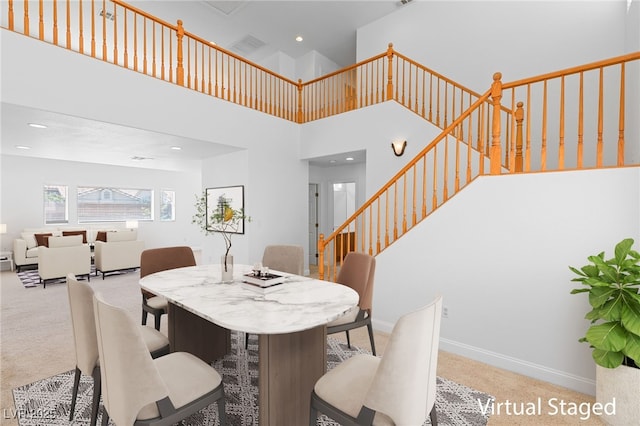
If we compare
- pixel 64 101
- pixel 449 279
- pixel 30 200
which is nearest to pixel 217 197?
pixel 64 101

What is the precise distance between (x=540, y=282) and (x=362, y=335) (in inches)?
72.0

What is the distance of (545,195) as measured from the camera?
8.30ft

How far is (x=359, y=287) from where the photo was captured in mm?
2686

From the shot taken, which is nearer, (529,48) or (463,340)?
(463,340)

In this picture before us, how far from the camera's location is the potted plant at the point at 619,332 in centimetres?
186

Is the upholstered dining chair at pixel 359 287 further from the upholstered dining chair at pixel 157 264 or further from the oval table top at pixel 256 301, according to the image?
the upholstered dining chair at pixel 157 264

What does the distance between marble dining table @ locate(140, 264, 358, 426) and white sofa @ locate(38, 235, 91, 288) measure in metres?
4.66

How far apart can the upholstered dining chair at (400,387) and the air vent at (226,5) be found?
6.49m

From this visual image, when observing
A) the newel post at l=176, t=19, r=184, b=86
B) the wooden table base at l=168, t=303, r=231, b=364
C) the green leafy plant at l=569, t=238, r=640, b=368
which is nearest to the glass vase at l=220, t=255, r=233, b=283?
the wooden table base at l=168, t=303, r=231, b=364

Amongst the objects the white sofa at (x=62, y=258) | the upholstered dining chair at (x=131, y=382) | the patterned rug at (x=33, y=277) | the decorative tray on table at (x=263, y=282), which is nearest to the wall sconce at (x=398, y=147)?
the decorative tray on table at (x=263, y=282)

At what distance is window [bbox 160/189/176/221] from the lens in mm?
9727

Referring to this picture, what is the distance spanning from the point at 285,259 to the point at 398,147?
2.61m

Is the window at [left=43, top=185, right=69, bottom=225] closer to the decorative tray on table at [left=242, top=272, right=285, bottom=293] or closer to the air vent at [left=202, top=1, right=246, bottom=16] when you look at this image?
the air vent at [left=202, top=1, right=246, bottom=16]

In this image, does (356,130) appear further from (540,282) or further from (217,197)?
(540,282)
